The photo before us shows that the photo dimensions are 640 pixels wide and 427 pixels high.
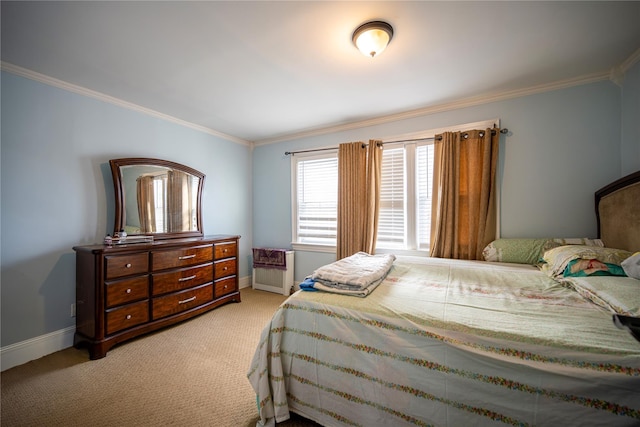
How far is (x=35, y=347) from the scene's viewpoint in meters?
2.18

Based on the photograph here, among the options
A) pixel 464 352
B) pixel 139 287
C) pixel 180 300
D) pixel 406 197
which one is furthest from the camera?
pixel 406 197

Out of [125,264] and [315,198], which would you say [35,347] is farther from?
[315,198]

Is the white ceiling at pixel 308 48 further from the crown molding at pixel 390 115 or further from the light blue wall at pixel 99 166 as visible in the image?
the light blue wall at pixel 99 166

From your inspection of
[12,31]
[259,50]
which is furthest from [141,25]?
[12,31]

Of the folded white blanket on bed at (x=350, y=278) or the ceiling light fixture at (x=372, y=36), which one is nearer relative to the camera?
the folded white blanket on bed at (x=350, y=278)

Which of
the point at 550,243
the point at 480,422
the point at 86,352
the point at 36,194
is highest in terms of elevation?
the point at 36,194

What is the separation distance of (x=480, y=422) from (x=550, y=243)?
2.06m

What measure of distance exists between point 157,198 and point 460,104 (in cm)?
382

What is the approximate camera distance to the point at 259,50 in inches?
75.9

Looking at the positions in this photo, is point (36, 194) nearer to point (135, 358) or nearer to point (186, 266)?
point (186, 266)

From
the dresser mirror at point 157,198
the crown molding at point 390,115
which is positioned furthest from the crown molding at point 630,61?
the dresser mirror at point 157,198

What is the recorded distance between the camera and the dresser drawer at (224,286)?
10.6 feet

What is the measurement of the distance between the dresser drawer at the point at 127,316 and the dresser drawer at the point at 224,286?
827 mm

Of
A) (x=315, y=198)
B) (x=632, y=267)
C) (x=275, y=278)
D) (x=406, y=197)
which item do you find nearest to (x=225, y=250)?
(x=275, y=278)
